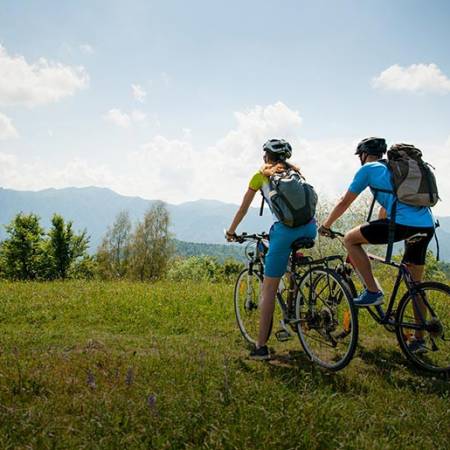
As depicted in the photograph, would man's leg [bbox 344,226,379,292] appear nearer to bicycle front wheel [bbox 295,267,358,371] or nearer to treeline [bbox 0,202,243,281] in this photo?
bicycle front wheel [bbox 295,267,358,371]

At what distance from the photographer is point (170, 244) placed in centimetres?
6203

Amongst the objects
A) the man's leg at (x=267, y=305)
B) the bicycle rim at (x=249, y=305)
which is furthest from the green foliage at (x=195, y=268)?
the man's leg at (x=267, y=305)

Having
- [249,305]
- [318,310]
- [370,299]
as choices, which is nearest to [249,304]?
[249,305]

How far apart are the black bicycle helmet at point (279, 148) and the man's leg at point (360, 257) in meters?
1.41

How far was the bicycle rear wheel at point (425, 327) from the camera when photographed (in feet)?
17.5

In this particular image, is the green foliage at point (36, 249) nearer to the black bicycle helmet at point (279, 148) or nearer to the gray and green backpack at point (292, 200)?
the black bicycle helmet at point (279, 148)

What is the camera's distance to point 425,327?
17.5 feet

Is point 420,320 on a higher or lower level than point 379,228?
lower

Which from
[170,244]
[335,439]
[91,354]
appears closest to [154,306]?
[91,354]

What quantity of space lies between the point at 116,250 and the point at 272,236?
2659 inches

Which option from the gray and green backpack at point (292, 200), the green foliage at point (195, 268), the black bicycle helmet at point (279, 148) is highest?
the black bicycle helmet at point (279, 148)

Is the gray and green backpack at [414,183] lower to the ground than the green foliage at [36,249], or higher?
higher

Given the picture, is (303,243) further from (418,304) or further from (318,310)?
(418,304)

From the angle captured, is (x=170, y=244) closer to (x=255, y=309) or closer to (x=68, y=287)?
(x=68, y=287)
